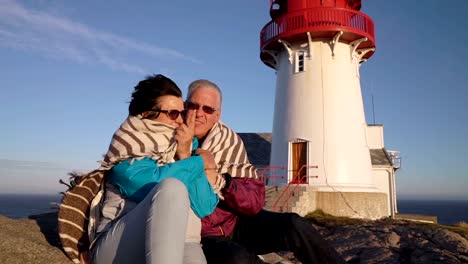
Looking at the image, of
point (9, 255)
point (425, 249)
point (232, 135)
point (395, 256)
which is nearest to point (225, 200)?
point (232, 135)

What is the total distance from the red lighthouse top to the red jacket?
11.4 m


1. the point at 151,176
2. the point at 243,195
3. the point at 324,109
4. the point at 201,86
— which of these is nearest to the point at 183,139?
the point at 151,176

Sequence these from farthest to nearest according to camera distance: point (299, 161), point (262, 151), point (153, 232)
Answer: point (262, 151)
point (299, 161)
point (153, 232)

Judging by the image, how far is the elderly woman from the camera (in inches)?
84.4

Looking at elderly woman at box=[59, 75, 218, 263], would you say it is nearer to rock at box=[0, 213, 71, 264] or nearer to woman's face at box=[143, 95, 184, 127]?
woman's face at box=[143, 95, 184, 127]

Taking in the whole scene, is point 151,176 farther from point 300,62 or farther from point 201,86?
point 300,62

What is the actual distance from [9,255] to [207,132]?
6.43ft

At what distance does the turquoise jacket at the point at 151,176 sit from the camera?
8.16ft

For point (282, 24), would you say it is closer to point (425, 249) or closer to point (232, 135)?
point (425, 249)

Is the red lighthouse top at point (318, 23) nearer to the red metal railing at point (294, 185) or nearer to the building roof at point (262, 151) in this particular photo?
the red metal railing at point (294, 185)

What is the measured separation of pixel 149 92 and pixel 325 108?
1160 cm

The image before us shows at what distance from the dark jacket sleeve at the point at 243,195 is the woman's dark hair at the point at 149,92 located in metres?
0.90

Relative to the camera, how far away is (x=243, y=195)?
323 cm

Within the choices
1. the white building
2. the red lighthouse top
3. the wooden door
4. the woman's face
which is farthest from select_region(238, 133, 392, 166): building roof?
the woman's face
